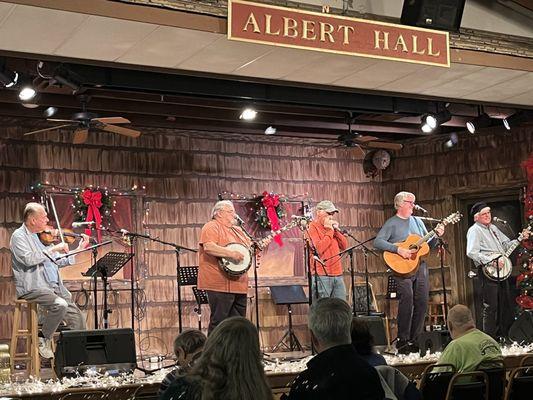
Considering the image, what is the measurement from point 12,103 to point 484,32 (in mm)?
5899

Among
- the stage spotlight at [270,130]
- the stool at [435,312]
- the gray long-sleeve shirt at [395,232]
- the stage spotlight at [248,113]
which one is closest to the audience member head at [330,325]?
the gray long-sleeve shirt at [395,232]

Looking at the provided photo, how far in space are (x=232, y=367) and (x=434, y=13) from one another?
6261 millimetres

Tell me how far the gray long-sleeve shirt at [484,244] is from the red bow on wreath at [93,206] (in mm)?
5036

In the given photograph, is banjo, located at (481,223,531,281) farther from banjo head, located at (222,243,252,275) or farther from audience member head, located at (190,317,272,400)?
audience member head, located at (190,317,272,400)

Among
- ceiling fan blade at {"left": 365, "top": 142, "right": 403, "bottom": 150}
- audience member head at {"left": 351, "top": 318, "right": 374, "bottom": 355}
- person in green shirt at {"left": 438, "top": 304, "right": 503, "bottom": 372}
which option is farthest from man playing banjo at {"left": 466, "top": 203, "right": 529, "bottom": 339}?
audience member head at {"left": 351, "top": 318, "right": 374, "bottom": 355}

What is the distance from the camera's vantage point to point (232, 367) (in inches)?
119

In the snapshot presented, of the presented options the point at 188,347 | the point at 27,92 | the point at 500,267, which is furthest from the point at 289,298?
the point at 188,347

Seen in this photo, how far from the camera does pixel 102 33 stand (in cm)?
720

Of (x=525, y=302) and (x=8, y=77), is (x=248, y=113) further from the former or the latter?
(x=525, y=302)

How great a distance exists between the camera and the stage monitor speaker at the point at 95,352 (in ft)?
23.3

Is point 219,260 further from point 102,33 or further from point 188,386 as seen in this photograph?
point 188,386

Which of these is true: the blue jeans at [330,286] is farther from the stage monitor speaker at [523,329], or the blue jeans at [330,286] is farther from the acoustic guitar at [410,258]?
the stage monitor speaker at [523,329]

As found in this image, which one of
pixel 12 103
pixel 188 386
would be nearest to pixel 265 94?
pixel 12 103

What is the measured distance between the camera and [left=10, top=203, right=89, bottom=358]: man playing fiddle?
325 inches
